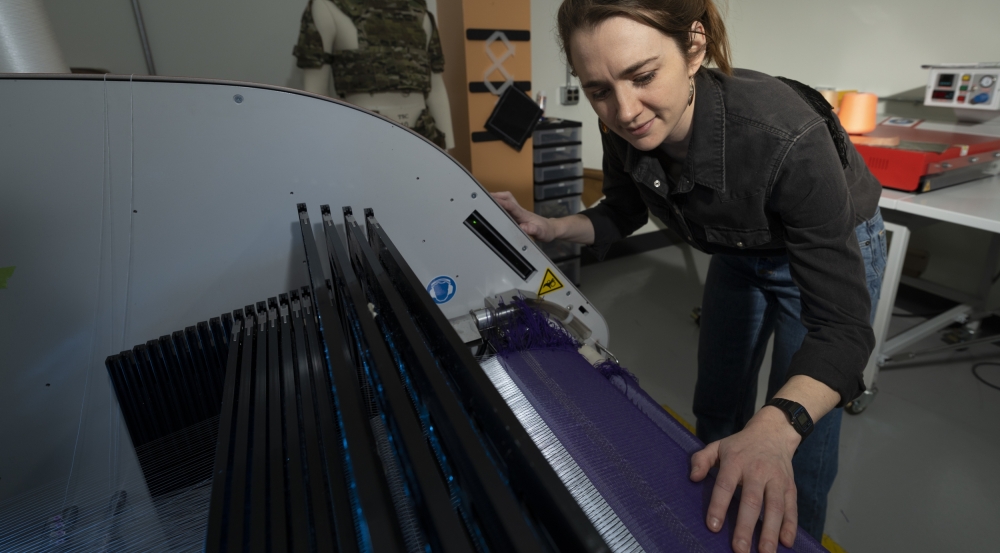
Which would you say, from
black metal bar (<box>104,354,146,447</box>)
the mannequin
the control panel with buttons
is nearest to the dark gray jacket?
black metal bar (<box>104,354,146,447</box>)

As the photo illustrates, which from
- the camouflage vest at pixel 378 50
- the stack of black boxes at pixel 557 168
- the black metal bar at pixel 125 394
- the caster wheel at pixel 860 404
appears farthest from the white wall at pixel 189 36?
the caster wheel at pixel 860 404

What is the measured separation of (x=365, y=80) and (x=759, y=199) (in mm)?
1429

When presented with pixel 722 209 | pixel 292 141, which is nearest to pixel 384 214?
pixel 292 141

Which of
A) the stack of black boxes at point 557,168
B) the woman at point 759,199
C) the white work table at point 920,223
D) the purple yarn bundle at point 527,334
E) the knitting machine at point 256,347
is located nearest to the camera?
the knitting machine at point 256,347

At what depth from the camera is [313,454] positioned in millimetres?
416

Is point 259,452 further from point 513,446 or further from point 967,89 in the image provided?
point 967,89

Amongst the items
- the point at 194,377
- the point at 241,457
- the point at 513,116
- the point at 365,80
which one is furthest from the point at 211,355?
the point at 513,116

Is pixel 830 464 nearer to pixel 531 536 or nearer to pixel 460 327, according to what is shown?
pixel 460 327

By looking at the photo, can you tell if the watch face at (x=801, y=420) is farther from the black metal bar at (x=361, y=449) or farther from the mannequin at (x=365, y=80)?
the mannequin at (x=365, y=80)

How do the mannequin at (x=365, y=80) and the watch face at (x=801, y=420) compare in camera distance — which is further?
the mannequin at (x=365, y=80)

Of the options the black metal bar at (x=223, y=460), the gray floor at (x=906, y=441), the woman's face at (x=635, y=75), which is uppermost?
the woman's face at (x=635, y=75)

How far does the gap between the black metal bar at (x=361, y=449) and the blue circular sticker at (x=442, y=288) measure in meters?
0.32

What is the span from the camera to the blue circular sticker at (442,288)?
0.86m

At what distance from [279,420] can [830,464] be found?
0.91 m
